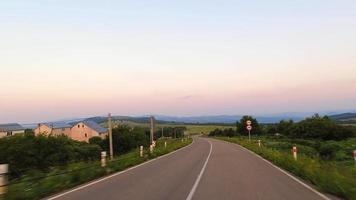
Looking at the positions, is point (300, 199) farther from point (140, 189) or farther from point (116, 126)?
point (116, 126)

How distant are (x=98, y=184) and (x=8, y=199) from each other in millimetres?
4673

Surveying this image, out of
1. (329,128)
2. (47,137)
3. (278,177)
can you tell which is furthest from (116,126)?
(278,177)

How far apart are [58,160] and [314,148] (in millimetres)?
45492

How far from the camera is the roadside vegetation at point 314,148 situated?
14885mm

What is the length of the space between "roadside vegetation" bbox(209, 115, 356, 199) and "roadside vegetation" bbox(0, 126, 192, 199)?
8.37 m

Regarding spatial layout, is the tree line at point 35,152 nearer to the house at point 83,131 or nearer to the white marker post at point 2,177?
the white marker post at point 2,177

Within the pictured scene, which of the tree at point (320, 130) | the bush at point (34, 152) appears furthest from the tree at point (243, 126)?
the bush at point (34, 152)

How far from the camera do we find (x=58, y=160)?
62.6 m

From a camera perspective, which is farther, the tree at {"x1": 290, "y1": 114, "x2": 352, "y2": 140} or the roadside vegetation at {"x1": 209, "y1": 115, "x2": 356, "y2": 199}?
the tree at {"x1": 290, "y1": 114, "x2": 352, "y2": 140}

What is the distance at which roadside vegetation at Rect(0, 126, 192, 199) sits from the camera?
15.0 meters

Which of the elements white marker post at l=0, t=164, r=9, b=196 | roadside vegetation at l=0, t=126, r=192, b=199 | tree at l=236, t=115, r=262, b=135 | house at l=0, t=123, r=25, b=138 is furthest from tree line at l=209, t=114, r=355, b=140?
white marker post at l=0, t=164, r=9, b=196

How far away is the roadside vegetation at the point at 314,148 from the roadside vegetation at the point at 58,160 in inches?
330

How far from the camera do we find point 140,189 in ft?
48.1

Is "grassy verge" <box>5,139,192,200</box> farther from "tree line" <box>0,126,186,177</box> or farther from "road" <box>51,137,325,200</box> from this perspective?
"tree line" <box>0,126,186,177</box>
